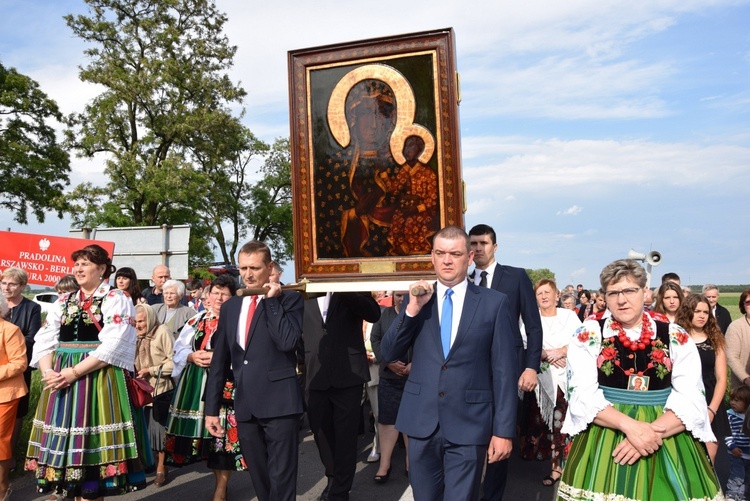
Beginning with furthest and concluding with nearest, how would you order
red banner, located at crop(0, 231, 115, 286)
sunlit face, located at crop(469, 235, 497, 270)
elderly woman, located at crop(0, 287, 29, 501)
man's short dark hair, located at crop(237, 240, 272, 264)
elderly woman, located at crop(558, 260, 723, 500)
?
1. red banner, located at crop(0, 231, 115, 286)
2. elderly woman, located at crop(0, 287, 29, 501)
3. sunlit face, located at crop(469, 235, 497, 270)
4. man's short dark hair, located at crop(237, 240, 272, 264)
5. elderly woman, located at crop(558, 260, 723, 500)

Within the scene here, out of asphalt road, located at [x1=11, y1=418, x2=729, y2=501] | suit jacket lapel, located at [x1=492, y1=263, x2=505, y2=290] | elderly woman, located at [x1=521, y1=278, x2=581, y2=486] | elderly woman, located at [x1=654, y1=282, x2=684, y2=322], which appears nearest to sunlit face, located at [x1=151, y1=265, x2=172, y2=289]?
asphalt road, located at [x1=11, y1=418, x2=729, y2=501]

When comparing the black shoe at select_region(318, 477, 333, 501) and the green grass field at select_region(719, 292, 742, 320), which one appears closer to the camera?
the black shoe at select_region(318, 477, 333, 501)

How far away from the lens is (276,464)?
4301mm

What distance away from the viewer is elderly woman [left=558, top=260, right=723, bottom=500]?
3.27 m

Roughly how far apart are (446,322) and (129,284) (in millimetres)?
5150

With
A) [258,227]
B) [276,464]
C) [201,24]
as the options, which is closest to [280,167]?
[258,227]

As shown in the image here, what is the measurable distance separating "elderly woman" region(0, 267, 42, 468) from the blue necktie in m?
4.87

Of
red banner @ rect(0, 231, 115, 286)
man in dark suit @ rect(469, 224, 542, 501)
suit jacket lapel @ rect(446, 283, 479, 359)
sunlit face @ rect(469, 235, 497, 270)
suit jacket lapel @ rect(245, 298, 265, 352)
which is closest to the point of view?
suit jacket lapel @ rect(446, 283, 479, 359)

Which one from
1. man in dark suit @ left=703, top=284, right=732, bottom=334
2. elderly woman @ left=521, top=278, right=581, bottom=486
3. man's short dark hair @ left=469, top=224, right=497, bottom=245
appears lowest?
elderly woman @ left=521, top=278, right=581, bottom=486

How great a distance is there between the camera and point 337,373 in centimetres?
544

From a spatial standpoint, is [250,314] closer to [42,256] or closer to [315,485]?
[315,485]

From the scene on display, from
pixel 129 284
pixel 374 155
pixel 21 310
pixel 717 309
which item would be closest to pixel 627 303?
pixel 374 155

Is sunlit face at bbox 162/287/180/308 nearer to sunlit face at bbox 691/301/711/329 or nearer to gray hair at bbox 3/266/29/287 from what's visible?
Answer: gray hair at bbox 3/266/29/287

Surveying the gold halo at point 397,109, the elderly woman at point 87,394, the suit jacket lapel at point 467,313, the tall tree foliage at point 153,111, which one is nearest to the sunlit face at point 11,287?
the elderly woman at point 87,394
